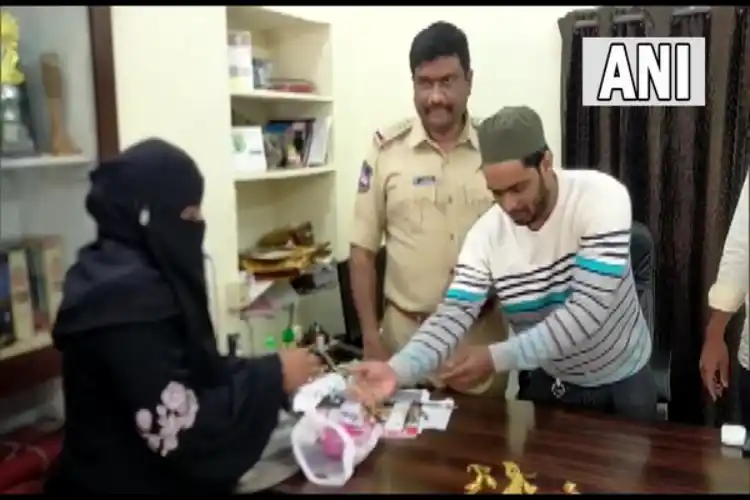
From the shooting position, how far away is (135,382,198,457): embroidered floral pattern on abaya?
131 centimetres

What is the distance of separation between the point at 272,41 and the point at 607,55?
1.26 meters

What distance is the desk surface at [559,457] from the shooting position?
4.87 ft

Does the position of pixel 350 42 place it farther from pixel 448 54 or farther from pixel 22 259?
pixel 22 259

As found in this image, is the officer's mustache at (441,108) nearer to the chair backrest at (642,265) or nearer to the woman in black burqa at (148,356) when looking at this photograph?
the chair backrest at (642,265)

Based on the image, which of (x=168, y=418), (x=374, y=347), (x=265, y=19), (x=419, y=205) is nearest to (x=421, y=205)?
(x=419, y=205)

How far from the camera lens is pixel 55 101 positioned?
2.06 metres

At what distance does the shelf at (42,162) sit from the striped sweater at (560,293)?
0.95m

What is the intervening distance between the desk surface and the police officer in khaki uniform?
1.64 ft

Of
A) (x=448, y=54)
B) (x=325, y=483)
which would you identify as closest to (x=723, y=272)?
(x=448, y=54)

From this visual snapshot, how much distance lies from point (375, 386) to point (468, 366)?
0.23 metres

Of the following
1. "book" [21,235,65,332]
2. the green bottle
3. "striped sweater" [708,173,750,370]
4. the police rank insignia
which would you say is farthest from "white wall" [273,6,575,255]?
"book" [21,235,65,332]

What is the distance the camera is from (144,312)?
1.30 metres

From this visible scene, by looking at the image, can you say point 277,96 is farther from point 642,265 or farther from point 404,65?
point 642,265

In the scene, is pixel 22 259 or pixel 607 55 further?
pixel 607 55
